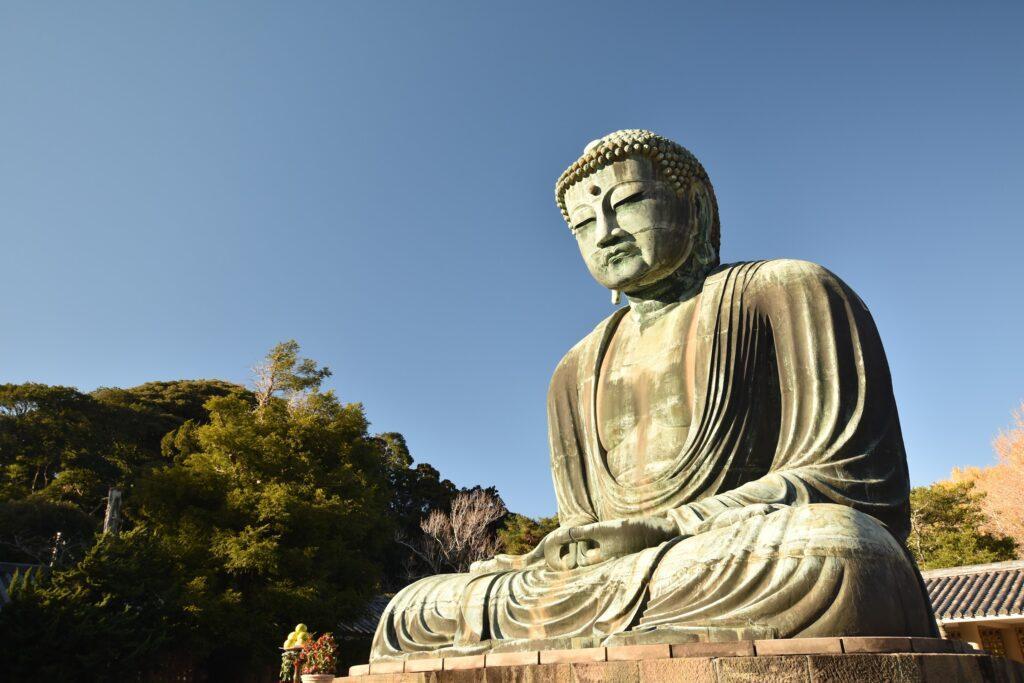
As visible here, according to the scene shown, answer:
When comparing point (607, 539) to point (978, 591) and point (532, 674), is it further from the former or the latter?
point (978, 591)

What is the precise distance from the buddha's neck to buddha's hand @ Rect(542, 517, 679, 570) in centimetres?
201

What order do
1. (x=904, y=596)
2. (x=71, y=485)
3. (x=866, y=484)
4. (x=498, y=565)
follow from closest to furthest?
(x=904, y=596)
(x=866, y=484)
(x=498, y=565)
(x=71, y=485)

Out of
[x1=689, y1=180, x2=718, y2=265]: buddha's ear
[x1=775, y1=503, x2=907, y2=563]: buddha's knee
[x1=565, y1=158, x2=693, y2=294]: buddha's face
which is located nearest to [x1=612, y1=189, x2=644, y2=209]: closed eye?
[x1=565, y1=158, x2=693, y2=294]: buddha's face

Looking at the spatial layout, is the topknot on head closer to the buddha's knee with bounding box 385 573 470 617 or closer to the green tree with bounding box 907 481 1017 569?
the buddha's knee with bounding box 385 573 470 617

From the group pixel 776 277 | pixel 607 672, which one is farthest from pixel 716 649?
pixel 776 277

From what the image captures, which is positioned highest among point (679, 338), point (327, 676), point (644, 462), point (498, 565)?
point (679, 338)

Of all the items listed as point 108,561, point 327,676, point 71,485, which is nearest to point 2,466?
point 71,485

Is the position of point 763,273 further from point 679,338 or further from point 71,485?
point 71,485

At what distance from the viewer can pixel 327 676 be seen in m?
12.4

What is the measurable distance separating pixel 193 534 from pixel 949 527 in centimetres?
2264

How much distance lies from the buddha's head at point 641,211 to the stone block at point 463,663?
301cm

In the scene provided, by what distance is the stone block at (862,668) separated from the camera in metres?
2.77

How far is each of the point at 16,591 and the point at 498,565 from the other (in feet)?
37.8

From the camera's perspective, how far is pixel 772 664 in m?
2.85
